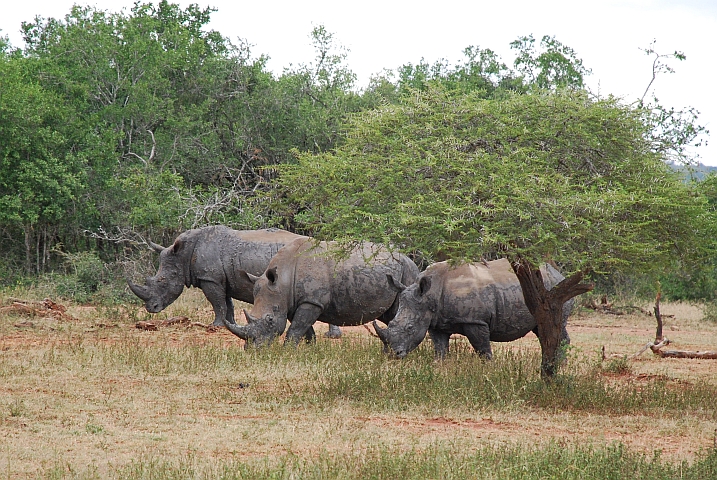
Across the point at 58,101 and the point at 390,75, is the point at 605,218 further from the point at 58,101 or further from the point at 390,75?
the point at 390,75

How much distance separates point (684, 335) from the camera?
17.4m

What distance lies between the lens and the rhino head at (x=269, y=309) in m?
12.4

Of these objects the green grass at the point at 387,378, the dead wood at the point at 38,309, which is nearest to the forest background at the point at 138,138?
the dead wood at the point at 38,309

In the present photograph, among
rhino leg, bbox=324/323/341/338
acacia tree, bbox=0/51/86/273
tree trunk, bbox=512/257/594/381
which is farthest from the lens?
acacia tree, bbox=0/51/86/273

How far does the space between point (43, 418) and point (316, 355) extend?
13.7 feet

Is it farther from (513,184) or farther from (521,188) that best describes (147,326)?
(521,188)

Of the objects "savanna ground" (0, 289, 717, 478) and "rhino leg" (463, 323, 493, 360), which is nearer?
"savanna ground" (0, 289, 717, 478)

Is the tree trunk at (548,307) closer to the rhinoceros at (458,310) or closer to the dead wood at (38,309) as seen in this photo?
the rhinoceros at (458,310)

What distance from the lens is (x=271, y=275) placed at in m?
12.7

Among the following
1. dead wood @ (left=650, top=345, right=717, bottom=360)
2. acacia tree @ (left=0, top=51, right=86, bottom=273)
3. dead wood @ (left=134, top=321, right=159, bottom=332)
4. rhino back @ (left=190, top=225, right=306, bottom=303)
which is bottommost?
dead wood @ (left=650, top=345, right=717, bottom=360)

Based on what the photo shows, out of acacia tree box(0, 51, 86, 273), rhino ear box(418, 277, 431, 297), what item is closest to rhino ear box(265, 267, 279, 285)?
rhino ear box(418, 277, 431, 297)

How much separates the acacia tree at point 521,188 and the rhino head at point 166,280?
6.45 metres

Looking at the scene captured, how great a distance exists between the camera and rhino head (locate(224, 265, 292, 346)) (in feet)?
40.7

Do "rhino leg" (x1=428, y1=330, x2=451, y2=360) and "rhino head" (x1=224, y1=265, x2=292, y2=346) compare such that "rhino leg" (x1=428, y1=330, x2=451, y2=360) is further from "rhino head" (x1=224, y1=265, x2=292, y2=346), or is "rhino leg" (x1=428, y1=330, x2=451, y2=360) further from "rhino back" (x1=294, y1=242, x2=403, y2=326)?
"rhino head" (x1=224, y1=265, x2=292, y2=346)
